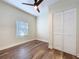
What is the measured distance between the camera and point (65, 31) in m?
3.43

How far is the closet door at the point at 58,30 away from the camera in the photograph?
3.62m

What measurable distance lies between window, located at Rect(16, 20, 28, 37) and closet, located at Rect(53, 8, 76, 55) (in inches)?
102

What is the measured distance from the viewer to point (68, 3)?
329 centimetres

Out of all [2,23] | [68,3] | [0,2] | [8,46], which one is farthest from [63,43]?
[0,2]

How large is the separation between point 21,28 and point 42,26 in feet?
6.07

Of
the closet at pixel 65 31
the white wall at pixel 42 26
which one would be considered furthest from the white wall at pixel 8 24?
the closet at pixel 65 31

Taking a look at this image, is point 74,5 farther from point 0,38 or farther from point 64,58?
point 0,38

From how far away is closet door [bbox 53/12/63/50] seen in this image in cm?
362

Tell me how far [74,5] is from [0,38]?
3971 mm

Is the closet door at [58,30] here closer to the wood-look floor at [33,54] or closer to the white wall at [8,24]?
the wood-look floor at [33,54]

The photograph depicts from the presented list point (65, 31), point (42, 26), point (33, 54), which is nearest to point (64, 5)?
point (65, 31)

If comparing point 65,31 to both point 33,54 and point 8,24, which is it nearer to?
point 33,54

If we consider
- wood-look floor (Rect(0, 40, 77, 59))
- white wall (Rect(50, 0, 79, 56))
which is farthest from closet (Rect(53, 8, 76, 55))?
wood-look floor (Rect(0, 40, 77, 59))

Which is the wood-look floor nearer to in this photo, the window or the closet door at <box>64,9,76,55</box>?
the closet door at <box>64,9,76,55</box>
